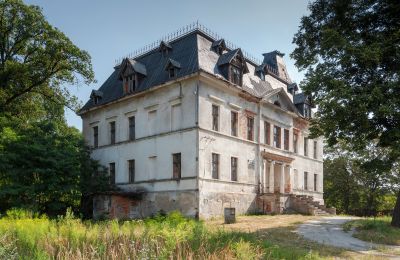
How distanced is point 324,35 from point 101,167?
19.7 meters

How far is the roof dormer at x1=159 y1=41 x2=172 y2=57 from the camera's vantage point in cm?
2964

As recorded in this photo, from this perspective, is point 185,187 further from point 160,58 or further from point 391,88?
point 391,88

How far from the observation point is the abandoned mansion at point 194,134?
24.9 meters

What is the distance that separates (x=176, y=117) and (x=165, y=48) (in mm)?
6589

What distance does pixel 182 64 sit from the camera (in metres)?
26.5

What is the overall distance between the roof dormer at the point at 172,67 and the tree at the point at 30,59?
26.5 feet

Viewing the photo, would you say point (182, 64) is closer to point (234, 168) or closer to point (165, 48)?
point (165, 48)

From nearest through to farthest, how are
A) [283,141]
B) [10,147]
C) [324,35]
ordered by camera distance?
[324,35], [10,147], [283,141]

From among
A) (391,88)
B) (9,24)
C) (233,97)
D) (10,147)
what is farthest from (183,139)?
(9,24)

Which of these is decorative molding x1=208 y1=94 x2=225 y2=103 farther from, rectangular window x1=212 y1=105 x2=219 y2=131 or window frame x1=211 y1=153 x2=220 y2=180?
window frame x1=211 y1=153 x2=220 y2=180

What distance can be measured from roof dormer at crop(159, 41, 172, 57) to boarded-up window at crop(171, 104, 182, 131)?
555 cm

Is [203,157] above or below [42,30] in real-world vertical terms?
below

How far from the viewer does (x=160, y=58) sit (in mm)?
29844

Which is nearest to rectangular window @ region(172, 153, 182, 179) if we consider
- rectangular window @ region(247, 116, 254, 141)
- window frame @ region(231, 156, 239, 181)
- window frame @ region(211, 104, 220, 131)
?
window frame @ region(211, 104, 220, 131)
